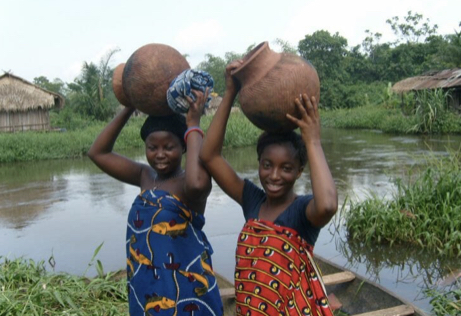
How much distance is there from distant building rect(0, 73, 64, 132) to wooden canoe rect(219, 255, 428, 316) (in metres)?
16.0

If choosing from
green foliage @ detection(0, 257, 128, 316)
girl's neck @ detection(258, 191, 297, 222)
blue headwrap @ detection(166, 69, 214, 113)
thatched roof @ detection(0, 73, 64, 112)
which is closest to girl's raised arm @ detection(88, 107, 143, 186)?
blue headwrap @ detection(166, 69, 214, 113)

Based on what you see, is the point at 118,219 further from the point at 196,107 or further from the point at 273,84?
the point at 273,84

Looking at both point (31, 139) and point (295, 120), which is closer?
point (295, 120)

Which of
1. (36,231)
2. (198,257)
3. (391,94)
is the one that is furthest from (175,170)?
(391,94)

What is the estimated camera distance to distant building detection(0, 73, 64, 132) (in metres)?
17.6

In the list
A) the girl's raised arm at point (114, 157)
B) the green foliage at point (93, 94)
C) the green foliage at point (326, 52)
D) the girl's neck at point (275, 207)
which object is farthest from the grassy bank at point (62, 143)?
the green foliage at point (326, 52)

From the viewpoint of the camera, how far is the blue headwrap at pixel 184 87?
173 centimetres

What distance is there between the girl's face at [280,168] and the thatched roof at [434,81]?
16.3 meters

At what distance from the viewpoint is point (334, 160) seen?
453 inches

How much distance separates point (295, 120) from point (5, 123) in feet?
59.3

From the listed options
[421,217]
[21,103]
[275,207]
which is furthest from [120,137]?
[275,207]

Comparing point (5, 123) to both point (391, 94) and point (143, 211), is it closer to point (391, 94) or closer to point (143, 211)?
point (391, 94)

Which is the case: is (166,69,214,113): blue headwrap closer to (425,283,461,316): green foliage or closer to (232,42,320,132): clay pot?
(232,42,320,132): clay pot

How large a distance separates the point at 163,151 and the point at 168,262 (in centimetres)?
39
